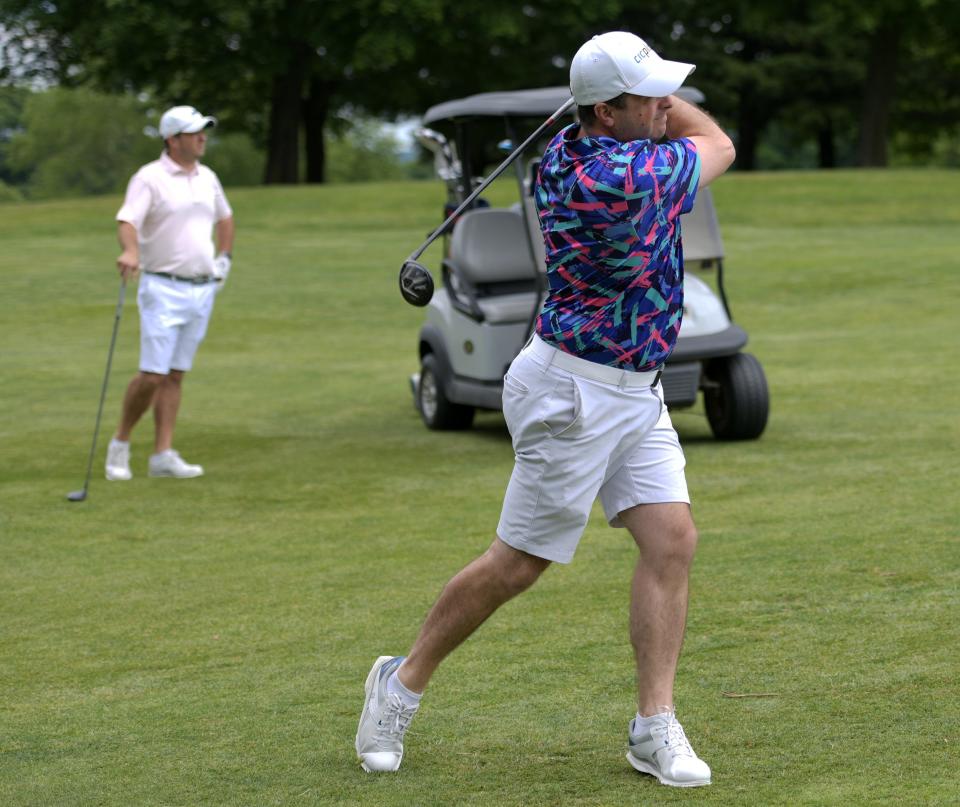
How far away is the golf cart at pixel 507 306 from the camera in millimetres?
9203

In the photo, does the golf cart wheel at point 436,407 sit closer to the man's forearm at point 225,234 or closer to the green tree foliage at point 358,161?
the man's forearm at point 225,234

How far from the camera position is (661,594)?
3.87m

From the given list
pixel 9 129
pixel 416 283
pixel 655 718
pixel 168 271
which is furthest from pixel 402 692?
pixel 9 129

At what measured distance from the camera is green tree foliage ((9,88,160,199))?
82625 mm

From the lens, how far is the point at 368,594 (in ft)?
19.0

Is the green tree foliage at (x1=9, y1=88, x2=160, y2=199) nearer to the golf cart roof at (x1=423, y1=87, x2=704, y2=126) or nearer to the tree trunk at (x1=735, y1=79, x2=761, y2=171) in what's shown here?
the tree trunk at (x1=735, y1=79, x2=761, y2=171)

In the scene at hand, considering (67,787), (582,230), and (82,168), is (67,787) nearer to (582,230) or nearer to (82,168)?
(582,230)

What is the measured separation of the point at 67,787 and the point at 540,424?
4.46ft

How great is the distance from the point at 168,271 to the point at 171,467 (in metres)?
1.00

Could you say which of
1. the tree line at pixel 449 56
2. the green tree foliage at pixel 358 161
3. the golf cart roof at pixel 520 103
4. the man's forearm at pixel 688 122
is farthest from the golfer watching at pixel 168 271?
the green tree foliage at pixel 358 161

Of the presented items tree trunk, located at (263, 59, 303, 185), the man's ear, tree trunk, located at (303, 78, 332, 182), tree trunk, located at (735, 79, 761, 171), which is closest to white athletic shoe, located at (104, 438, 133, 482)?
the man's ear

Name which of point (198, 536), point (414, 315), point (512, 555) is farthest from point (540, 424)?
point (414, 315)

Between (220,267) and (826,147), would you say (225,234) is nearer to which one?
(220,267)

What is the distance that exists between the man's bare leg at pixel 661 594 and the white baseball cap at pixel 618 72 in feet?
3.08
